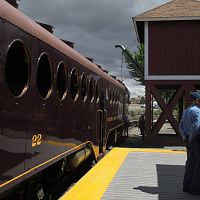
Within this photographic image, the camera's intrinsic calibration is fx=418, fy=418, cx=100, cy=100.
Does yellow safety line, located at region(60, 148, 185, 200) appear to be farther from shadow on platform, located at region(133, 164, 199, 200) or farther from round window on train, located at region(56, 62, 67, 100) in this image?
round window on train, located at region(56, 62, 67, 100)

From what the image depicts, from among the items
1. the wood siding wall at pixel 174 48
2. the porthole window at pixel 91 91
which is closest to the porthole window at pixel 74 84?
the porthole window at pixel 91 91

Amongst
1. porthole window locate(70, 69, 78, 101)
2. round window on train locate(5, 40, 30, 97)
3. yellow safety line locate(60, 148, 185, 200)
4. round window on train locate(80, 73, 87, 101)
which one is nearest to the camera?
round window on train locate(5, 40, 30, 97)

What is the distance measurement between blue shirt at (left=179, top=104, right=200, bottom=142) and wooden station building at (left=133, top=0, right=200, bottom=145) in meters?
11.3

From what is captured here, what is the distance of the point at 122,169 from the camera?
8.32 metres

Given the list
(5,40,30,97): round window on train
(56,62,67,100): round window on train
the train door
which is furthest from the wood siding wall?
(5,40,30,97): round window on train

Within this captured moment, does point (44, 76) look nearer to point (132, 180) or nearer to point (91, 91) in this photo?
point (132, 180)

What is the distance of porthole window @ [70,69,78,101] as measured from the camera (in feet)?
24.1

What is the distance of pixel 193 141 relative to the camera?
605cm

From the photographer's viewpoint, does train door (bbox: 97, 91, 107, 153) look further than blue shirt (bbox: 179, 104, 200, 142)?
Yes

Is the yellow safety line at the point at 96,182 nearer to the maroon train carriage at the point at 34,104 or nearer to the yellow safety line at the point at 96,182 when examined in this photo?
the yellow safety line at the point at 96,182

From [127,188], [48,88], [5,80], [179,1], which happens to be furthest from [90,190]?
[179,1]

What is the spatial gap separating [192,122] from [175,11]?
1306 centimetres

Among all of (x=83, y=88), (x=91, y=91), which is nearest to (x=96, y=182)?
(x=83, y=88)

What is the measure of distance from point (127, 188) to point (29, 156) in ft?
7.41
